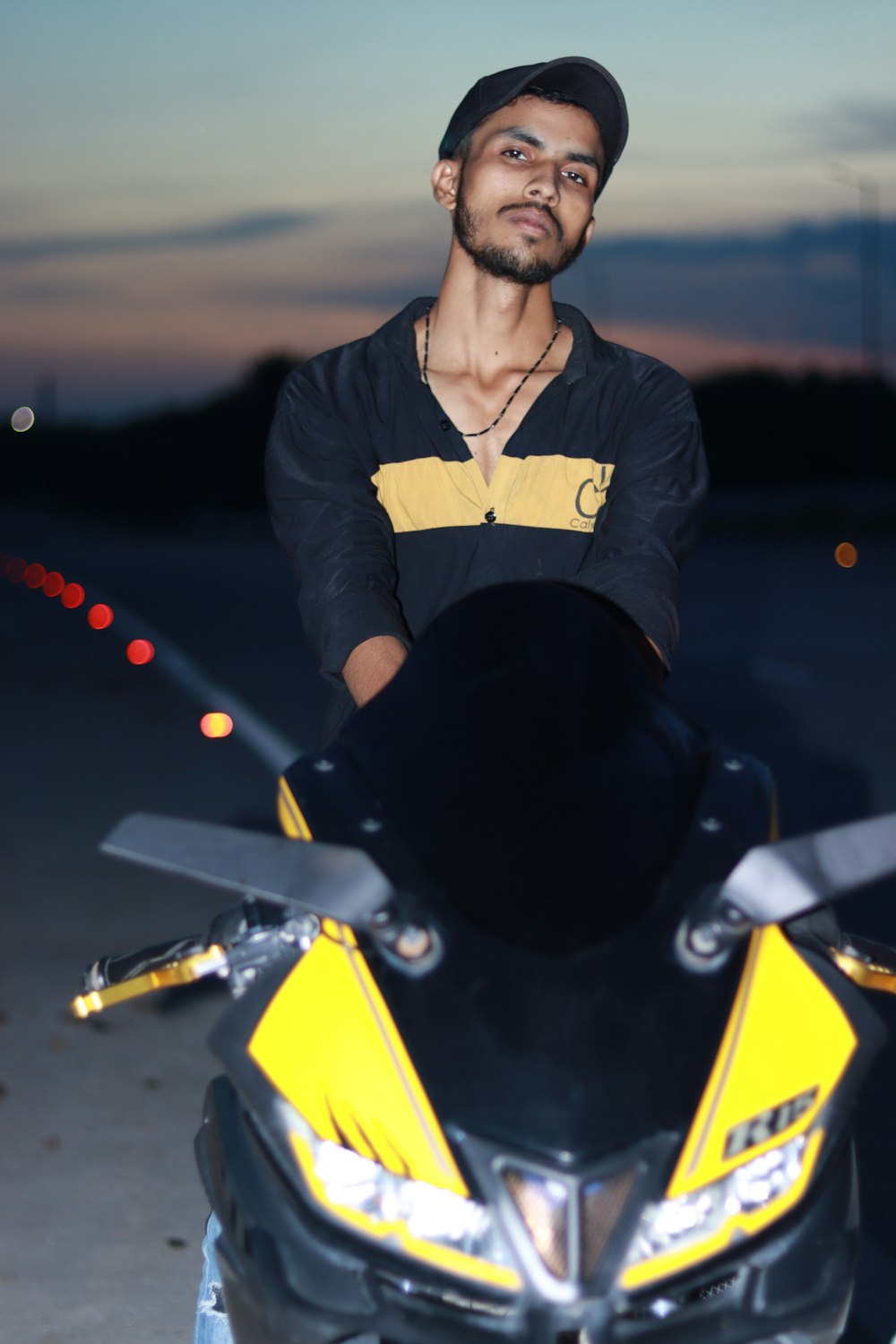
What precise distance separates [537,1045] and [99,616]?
2353cm

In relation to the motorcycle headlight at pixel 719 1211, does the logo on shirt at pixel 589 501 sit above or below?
below

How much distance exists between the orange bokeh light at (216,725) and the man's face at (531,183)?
9374 millimetres

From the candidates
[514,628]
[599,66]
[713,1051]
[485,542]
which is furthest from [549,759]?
[599,66]

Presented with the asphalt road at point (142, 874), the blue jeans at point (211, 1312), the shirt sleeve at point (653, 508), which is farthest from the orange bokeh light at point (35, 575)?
the blue jeans at point (211, 1312)

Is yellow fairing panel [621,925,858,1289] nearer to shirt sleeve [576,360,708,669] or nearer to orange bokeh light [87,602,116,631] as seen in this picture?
shirt sleeve [576,360,708,669]

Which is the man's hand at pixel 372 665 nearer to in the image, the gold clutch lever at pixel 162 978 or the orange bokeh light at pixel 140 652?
the gold clutch lever at pixel 162 978

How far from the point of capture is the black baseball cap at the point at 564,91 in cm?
329

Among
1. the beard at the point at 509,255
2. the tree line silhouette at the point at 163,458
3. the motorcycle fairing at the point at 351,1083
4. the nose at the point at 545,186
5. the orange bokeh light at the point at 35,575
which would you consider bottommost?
the tree line silhouette at the point at 163,458

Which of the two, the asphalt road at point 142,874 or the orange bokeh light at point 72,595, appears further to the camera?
the orange bokeh light at point 72,595

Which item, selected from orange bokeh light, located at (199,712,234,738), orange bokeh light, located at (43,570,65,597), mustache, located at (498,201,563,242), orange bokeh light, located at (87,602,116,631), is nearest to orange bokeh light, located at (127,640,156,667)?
orange bokeh light, located at (87,602,116,631)

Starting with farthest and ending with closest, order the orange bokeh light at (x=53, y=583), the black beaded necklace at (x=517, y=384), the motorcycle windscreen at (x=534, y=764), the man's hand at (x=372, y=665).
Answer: the orange bokeh light at (x=53, y=583) < the black beaded necklace at (x=517, y=384) < the man's hand at (x=372, y=665) < the motorcycle windscreen at (x=534, y=764)

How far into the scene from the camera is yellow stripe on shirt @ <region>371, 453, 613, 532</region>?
3342mm

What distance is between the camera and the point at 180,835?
1950 millimetres

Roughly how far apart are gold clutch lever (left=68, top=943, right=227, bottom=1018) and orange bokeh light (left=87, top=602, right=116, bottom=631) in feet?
68.8
